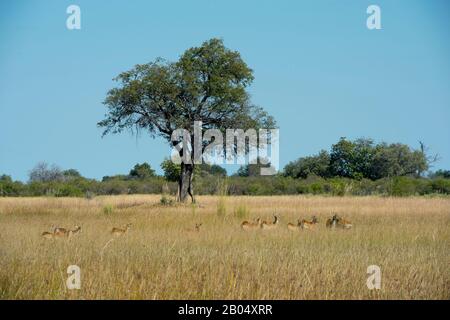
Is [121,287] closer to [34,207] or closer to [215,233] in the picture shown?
[215,233]

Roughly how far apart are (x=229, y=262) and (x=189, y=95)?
785 inches

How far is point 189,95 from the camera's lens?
27703mm

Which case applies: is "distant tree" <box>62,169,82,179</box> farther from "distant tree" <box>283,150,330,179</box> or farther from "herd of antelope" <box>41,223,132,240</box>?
"herd of antelope" <box>41,223,132,240</box>

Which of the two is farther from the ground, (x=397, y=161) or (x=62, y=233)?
(x=397, y=161)

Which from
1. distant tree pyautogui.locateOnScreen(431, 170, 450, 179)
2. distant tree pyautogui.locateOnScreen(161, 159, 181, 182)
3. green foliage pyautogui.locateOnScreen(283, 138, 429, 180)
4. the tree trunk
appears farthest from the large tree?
distant tree pyautogui.locateOnScreen(431, 170, 450, 179)

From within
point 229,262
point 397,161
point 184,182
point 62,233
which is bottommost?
point 229,262

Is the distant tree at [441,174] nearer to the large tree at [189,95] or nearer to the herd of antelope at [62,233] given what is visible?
the large tree at [189,95]

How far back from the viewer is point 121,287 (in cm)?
677

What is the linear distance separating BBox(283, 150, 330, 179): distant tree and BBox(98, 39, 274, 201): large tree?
3190 centimetres

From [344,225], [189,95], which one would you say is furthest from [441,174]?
[344,225]

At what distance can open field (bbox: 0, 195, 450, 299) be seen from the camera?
6703 millimetres

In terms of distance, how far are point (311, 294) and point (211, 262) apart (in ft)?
5.64

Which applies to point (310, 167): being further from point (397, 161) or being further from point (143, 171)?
point (143, 171)

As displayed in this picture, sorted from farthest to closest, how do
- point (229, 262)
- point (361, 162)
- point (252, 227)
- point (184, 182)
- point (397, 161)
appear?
point (397, 161), point (361, 162), point (184, 182), point (252, 227), point (229, 262)
